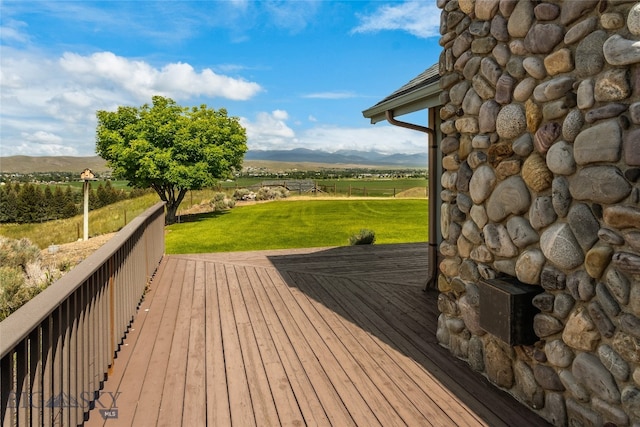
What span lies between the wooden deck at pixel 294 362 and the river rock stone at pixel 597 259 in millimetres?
945

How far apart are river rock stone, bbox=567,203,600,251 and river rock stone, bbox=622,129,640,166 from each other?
0.30m

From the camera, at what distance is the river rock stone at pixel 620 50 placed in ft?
5.40

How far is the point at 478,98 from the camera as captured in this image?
272 cm

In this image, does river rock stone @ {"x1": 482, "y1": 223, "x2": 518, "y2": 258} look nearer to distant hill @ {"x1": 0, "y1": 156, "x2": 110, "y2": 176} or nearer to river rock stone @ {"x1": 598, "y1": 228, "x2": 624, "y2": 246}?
river rock stone @ {"x1": 598, "y1": 228, "x2": 624, "y2": 246}

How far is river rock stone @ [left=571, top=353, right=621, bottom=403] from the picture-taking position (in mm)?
1812

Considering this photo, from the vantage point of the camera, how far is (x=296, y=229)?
12.7 metres

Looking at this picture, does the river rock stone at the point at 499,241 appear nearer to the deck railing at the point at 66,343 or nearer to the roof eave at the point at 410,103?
the roof eave at the point at 410,103

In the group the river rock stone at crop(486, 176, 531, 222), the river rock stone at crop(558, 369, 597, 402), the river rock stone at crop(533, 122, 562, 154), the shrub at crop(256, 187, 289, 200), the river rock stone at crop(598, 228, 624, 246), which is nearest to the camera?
the river rock stone at crop(598, 228, 624, 246)

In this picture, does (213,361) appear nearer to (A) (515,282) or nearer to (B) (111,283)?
(B) (111,283)

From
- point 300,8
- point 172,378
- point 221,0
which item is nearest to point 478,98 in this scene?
point 172,378

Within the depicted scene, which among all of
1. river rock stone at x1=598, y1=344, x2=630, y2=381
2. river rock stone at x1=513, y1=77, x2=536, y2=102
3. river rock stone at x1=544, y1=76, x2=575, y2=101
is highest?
river rock stone at x1=513, y1=77, x2=536, y2=102

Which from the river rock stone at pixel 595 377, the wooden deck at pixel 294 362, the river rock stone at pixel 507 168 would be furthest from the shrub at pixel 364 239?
the river rock stone at pixel 595 377

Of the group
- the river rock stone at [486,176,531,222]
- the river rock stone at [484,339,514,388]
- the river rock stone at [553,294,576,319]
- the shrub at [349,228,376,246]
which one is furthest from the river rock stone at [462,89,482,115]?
the shrub at [349,228,376,246]

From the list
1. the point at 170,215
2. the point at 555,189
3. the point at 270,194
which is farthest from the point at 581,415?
the point at 270,194
